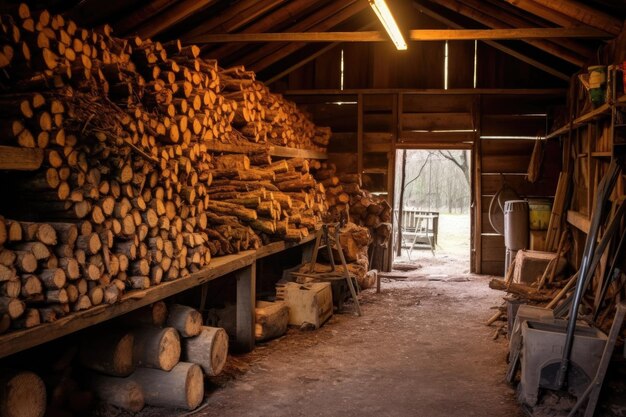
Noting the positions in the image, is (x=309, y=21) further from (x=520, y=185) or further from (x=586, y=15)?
(x=520, y=185)

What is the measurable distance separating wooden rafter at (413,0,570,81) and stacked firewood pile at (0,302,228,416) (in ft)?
29.4

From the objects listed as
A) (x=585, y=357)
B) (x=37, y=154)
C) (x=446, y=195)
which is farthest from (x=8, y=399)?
(x=446, y=195)

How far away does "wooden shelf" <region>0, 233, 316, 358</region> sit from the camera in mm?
3646

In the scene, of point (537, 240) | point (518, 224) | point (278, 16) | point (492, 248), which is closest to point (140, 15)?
point (278, 16)

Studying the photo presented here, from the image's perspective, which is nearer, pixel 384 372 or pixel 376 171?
pixel 384 372

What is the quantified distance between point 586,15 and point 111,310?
689 cm

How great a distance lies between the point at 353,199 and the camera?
12148 mm

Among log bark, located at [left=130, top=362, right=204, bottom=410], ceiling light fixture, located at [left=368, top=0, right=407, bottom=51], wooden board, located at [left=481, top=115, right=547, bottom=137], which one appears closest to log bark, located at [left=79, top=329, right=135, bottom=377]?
log bark, located at [left=130, top=362, right=204, bottom=410]

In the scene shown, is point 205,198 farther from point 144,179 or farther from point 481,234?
point 481,234

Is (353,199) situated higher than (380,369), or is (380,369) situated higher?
(353,199)

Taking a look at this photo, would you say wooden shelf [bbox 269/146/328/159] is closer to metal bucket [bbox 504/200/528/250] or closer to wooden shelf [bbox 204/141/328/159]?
wooden shelf [bbox 204/141/328/159]

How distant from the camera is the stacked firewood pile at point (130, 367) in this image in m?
4.99

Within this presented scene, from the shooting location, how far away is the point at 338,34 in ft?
29.5

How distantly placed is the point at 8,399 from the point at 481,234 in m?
10.4
